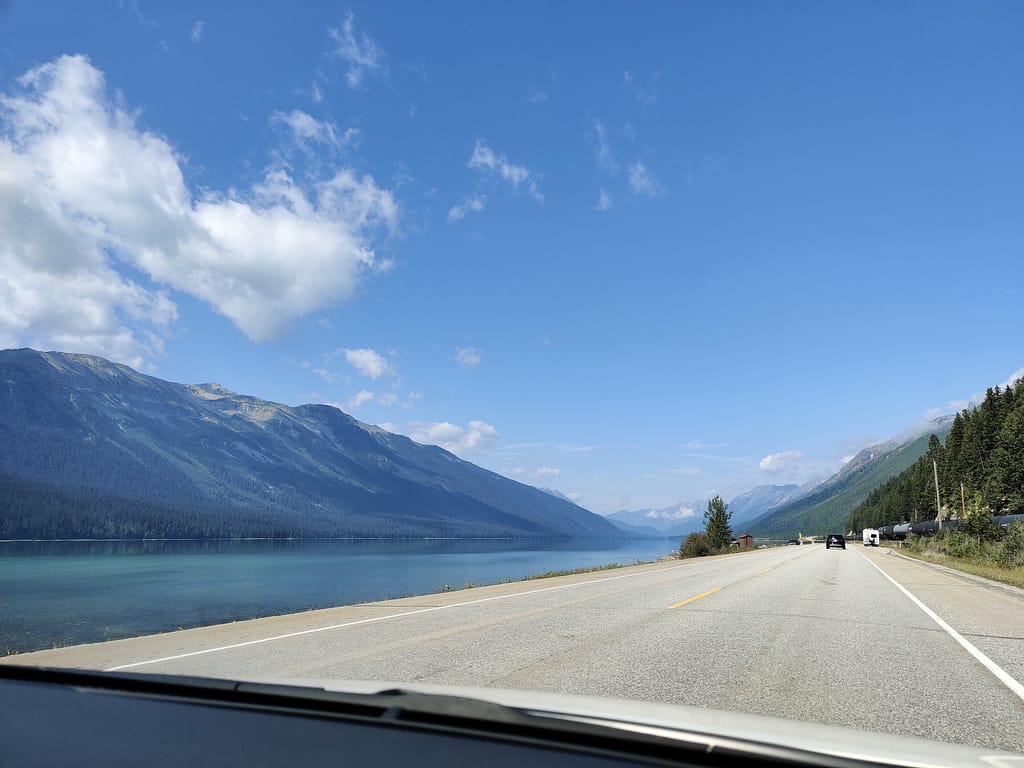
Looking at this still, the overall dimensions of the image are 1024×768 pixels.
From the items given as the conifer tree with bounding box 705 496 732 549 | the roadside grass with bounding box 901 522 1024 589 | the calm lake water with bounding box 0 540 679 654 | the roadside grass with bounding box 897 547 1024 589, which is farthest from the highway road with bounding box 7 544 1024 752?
the conifer tree with bounding box 705 496 732 549

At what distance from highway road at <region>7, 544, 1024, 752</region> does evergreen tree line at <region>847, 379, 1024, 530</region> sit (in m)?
41.1

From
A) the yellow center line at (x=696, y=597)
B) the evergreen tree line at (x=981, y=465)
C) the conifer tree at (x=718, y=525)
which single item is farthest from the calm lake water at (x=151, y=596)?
the evergreen tree line at (x=981, y=465)

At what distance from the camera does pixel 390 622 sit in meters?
11.2

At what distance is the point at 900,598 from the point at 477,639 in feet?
39.0

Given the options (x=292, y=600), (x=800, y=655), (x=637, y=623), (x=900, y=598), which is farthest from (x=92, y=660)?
(x=292, y=600)

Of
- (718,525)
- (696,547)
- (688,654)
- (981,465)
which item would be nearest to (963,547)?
(696,547)

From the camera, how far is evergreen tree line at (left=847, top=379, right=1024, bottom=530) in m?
60.9

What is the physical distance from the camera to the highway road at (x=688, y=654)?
17.7 feet

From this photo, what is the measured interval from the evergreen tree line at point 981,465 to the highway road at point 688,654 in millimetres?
41106

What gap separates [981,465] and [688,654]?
87773 millimetres

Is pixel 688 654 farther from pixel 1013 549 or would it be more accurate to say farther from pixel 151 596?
pixel 151 596

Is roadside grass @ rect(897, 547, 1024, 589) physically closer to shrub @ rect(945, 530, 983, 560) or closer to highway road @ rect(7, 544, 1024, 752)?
shrub @ rect(945, 530, 983, 560)

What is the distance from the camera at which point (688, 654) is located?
24.4 ft

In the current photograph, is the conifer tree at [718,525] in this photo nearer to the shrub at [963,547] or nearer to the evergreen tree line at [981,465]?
the evergreen tree line at [981,465]
